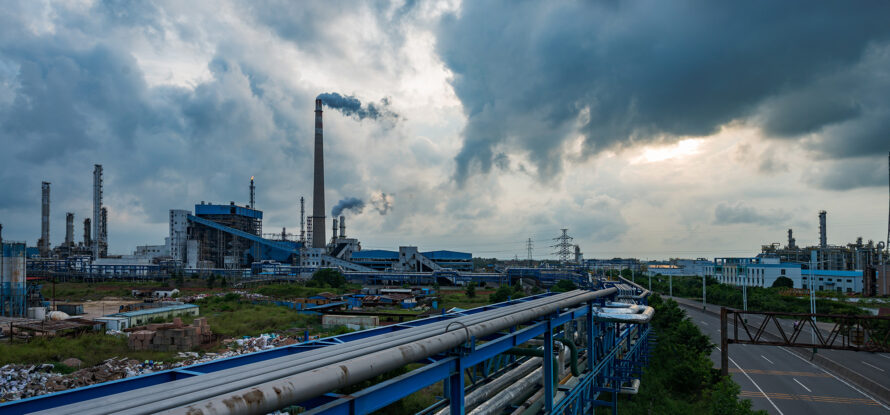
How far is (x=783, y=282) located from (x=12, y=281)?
10349cm

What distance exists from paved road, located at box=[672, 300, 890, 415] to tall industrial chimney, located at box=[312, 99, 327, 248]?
72.2 metres

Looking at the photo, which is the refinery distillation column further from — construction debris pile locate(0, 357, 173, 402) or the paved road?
the paved road

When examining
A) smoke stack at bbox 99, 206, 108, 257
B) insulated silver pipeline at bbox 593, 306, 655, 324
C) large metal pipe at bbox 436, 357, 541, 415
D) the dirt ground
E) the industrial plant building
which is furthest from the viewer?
smoke stack at bbox 99, 206, 108, 257

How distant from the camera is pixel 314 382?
4547mm

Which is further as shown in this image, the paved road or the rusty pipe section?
the paved road

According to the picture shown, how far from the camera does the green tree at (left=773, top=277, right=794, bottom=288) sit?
236 ft

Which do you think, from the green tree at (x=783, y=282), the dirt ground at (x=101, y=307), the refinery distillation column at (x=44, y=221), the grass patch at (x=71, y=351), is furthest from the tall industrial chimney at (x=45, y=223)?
the green tree at (x=783, y=282)

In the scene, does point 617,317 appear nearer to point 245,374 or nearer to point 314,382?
point 314,382

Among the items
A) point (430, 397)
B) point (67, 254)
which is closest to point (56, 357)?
point (430, 397)

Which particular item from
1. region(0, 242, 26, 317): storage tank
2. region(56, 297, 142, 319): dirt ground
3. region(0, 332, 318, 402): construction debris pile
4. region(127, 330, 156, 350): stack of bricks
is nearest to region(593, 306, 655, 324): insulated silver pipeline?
region(0, 332, 318, 402): construction debris pile

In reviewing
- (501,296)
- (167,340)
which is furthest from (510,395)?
(501,296)

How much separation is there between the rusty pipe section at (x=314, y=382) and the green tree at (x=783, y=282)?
86.8 m

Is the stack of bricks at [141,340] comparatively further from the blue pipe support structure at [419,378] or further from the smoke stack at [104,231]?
the smoke stack at [104,231]

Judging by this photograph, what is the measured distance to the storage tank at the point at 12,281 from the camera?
39.4 meters
